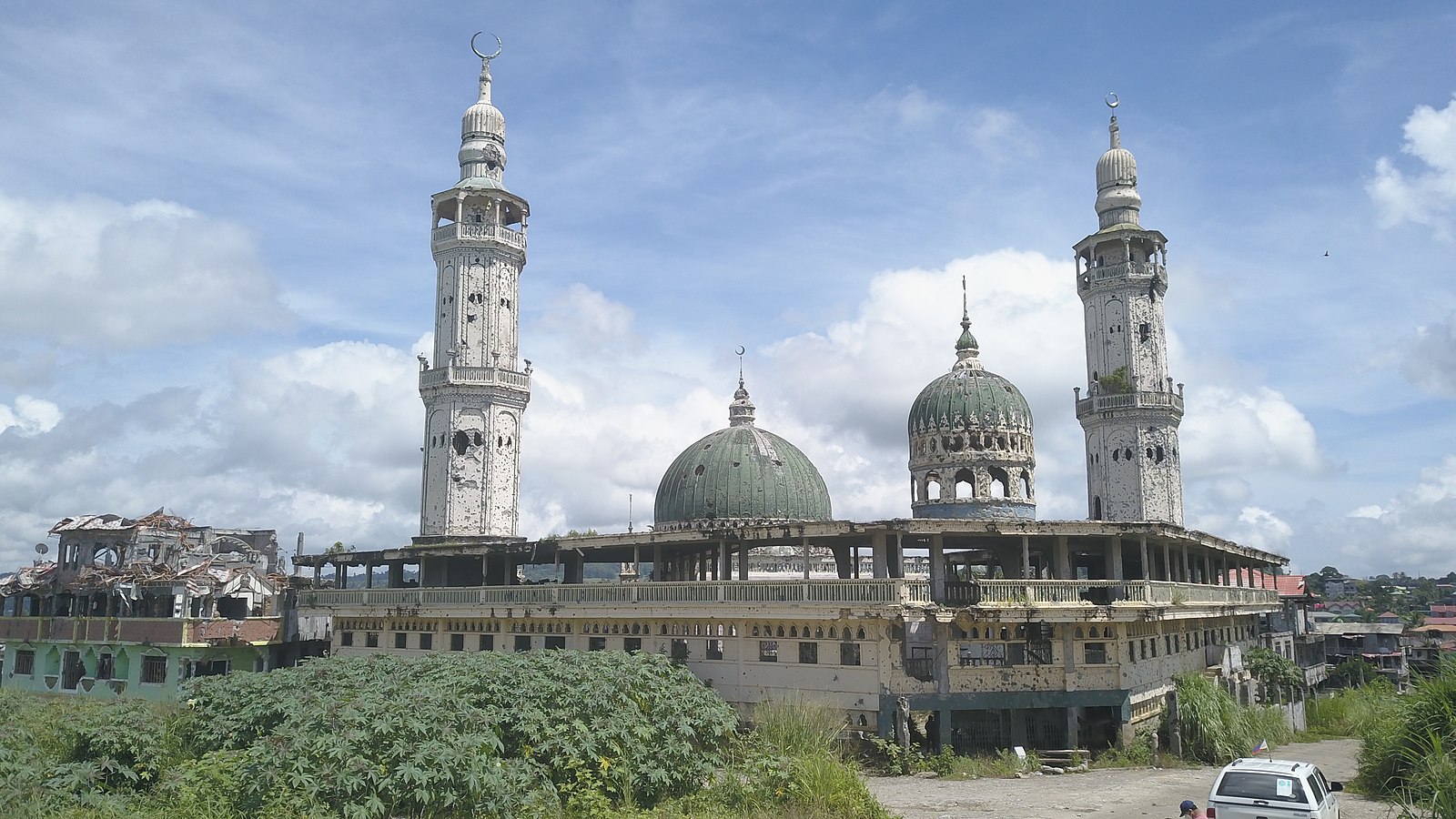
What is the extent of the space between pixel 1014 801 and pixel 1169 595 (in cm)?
1144

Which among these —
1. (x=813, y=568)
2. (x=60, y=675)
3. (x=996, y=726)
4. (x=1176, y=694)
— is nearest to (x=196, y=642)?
(x=60, y=675)

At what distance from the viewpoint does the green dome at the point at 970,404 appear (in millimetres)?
47250

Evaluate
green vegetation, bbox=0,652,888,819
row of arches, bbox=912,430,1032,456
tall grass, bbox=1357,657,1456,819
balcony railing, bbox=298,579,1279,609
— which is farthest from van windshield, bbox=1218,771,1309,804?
row of arches, bbox=912,430,1032,456

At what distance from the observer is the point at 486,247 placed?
177 ft

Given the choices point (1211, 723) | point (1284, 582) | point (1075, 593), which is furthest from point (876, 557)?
point (1284, 582)

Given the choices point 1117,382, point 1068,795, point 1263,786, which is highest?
point 1117,382

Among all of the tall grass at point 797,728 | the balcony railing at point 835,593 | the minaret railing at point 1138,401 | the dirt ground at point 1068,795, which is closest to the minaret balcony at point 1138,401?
the minaret railing at point 1138,401

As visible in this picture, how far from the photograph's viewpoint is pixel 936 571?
3002 centimetres

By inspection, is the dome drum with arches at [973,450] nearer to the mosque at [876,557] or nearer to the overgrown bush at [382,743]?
the mosque at [876,557]

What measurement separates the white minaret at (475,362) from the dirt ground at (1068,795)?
3060 cm

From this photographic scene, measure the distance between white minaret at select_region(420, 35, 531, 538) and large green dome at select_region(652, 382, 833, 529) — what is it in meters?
10.4

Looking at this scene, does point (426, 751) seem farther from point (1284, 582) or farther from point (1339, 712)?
point (1284, 582)

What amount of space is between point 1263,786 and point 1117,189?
166 feet

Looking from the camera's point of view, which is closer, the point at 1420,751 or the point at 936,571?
the point at 1420,751
